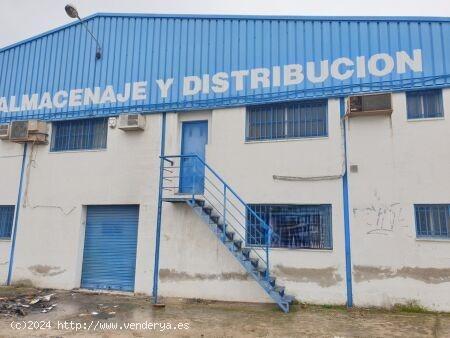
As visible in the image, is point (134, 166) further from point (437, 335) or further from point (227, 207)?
point (437, 335)

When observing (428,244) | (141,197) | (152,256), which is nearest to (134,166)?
(141,197)

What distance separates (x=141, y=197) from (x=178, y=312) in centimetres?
347

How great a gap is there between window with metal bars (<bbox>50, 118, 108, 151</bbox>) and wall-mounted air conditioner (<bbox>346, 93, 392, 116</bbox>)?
23.3 feet

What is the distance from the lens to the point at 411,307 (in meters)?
8.46

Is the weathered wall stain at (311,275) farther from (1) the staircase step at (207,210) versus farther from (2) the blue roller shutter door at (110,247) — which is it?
(2) the blue roller shutter door at (110,247)

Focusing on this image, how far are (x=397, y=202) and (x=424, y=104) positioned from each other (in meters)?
2.46

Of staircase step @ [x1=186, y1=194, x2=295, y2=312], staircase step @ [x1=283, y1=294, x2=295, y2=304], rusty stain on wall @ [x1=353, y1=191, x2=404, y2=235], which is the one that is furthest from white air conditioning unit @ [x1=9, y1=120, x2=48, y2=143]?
rusty stain on wall @ [x1=353, y1=191, x2=404, y2=235]

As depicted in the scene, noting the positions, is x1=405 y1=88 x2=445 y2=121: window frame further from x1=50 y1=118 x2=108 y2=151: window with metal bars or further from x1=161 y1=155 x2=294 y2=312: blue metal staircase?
x1=50 y1=118 x2=108 y2=151: window with metal bars

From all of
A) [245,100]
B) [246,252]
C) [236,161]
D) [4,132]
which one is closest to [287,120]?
[245,100]

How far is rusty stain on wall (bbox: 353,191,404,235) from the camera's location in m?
8.86

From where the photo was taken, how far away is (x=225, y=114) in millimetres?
10570

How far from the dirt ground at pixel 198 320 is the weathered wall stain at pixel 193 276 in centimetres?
58

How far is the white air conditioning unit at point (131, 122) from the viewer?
10867 mm

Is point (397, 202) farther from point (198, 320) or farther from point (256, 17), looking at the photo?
point (256, 17)
